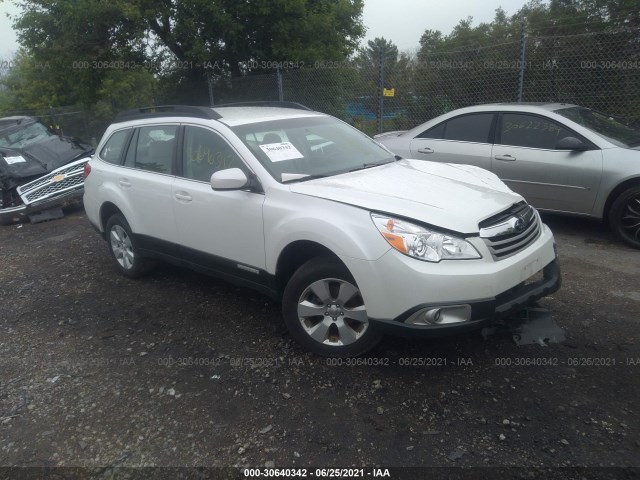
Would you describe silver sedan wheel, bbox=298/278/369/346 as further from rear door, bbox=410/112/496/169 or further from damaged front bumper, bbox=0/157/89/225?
damaged front bumper, bbox=0/157/89/225

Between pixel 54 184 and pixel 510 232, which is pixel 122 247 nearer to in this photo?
pixel 510 232

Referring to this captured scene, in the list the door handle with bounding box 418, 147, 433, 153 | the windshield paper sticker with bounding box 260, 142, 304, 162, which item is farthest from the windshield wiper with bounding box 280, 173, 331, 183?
the door handle with bounding box 418, 147, 433, 153

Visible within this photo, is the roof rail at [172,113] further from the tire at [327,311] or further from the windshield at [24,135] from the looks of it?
the windshield at [24,135]

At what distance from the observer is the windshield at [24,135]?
965 centimetres

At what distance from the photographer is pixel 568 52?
331 inches

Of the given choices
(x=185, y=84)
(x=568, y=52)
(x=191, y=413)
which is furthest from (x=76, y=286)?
(x=185, y=84)

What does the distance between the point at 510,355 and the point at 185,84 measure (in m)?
12.5

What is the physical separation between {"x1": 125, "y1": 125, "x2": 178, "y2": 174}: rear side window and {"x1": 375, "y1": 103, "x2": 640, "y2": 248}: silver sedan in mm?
3518

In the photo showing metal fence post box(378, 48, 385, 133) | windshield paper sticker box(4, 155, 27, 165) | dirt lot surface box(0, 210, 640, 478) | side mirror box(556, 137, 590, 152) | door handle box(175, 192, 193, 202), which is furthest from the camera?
metal fence post box(378, 48, 385, 133)

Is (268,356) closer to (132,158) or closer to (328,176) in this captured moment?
(328,176)

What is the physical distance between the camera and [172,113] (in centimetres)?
472

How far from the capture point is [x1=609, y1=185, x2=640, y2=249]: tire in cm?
527

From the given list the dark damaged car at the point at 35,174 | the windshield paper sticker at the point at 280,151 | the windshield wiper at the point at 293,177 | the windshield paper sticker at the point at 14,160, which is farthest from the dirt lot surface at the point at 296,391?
the windshield paper sticker at the point at 14,160

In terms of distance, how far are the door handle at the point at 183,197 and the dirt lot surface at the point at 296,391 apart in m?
1.02
